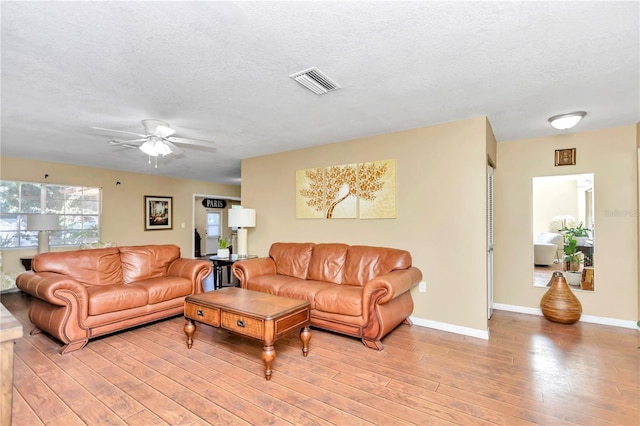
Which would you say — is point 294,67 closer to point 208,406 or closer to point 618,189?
point 208,406

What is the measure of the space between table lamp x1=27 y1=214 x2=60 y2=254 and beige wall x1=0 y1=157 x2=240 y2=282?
0.52 metres

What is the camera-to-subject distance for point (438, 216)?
3609mm

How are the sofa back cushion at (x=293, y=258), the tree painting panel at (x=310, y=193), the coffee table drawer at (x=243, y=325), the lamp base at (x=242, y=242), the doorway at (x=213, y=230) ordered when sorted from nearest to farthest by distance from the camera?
1. the coffee table drawer at (x=243, y=325)
2. the sofa back cushion at (x=293, y=258)
3. the tree painting panel at (x=310, y=193)
4. the lamp base at (x=242, y=242)
5. the doorway at (x=213, y=230)

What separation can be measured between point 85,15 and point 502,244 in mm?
4896

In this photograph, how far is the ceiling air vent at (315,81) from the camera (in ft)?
7.58

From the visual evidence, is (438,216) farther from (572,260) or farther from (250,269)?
(250,269)

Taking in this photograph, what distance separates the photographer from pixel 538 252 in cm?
411

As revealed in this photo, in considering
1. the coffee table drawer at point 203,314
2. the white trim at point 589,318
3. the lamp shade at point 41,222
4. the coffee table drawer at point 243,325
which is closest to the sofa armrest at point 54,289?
the coffee table drawer at point 203,314

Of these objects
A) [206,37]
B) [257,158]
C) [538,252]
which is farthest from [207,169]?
[538,252]

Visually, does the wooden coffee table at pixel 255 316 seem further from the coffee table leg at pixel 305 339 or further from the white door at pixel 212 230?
the white door at pixel 212 230

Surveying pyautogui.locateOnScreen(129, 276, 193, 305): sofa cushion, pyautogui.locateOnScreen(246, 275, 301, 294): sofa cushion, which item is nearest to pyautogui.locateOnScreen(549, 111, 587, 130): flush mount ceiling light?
pyautogui.locateOnScreen(246, 275, 301, 294): sofa cushion

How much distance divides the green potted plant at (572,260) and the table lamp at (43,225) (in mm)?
7686

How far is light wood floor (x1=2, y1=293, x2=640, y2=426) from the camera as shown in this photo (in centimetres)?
A: 193

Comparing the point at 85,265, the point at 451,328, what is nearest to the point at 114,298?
the point at 85,265
